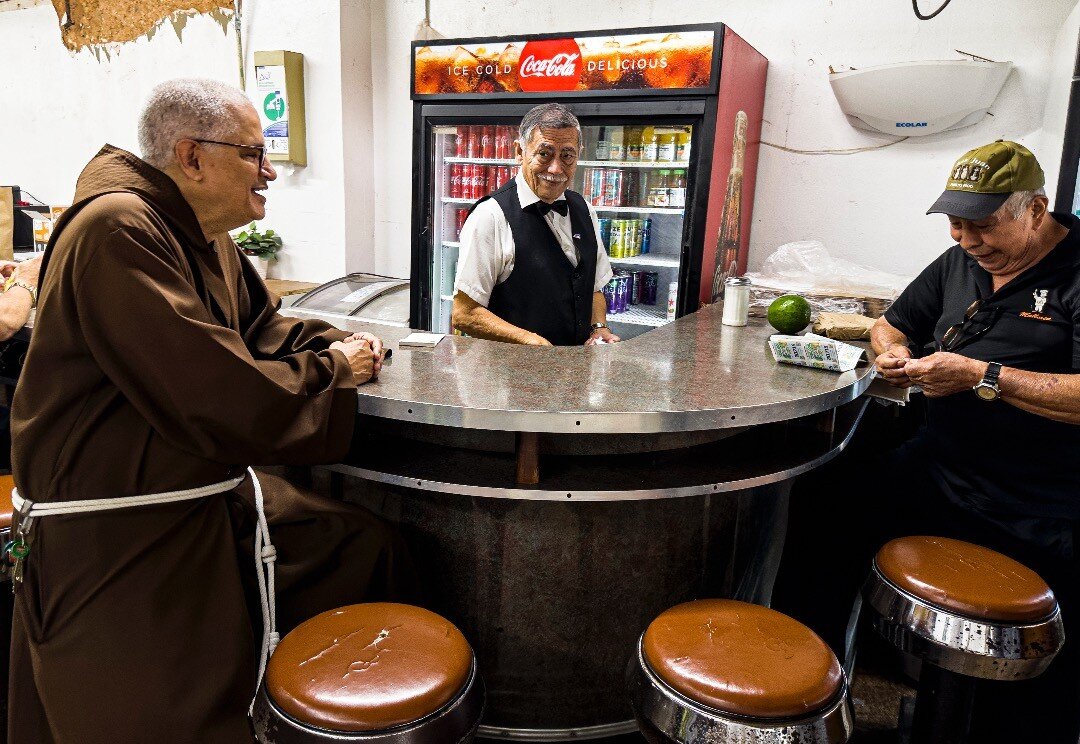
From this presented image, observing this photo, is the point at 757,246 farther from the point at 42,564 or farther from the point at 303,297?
the point at 42,564

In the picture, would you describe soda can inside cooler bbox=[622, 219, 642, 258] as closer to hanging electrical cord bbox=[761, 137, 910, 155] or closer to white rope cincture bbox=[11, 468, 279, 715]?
hanging electrical cord bbox=[761, 137, 910, 155]

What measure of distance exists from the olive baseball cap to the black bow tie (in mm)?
1404

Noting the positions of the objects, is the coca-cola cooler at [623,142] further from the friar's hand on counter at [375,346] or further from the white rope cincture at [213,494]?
the white rope cincture at [213,494]

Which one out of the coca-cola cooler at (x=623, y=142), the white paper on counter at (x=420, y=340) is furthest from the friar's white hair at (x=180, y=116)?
the coca-cola cooler at (x=623, y=142)

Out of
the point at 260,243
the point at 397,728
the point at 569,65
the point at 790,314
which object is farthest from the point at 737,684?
the point at 260,243

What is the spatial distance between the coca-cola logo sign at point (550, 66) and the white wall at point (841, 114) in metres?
1.02

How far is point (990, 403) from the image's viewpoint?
224 centimetres

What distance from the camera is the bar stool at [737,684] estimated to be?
1.25 m

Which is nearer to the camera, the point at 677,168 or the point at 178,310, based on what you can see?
the point at 178,310

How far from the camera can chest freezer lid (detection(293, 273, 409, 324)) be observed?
4391 mm

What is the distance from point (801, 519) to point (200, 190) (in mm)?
2111

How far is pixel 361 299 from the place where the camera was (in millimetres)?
4566

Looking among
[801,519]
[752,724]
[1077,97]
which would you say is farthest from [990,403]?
[1077,97]

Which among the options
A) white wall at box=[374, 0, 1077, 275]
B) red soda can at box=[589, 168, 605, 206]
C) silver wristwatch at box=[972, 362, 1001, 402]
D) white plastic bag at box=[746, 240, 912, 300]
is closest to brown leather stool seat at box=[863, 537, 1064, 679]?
silver wristwatch at box=[972, 362, 1001, 402]
